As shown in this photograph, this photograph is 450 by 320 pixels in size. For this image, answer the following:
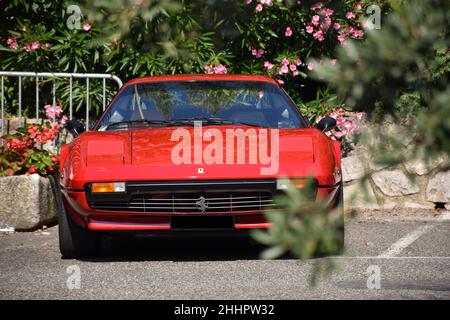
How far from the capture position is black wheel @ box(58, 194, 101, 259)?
7555 millimetres

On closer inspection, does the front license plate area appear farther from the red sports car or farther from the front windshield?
the front windshield

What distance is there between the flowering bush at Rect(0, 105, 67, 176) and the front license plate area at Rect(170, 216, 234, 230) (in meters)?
2.78

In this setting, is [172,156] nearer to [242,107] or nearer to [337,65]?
[242,107]

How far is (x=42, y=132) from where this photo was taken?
10430mm

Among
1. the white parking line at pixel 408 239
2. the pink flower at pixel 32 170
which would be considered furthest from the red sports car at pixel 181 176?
the pink flower at pixel 32 170

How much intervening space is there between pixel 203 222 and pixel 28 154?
303 centimetres

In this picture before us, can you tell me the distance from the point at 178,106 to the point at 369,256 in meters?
1.87

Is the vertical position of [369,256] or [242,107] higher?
[242,107]

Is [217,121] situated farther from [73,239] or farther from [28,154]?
[28,154]

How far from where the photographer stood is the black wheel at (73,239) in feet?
24.8

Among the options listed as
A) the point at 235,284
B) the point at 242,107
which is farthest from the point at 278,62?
the point at 235,284

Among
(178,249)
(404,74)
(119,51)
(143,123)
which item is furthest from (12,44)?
(404,74)

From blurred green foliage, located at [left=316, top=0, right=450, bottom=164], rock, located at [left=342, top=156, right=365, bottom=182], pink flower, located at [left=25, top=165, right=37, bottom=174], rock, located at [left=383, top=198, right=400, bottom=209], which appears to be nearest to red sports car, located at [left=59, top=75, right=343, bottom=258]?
pink flower, located at [left=25, top=165, right=37, bottom=174]

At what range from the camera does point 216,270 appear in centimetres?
694
